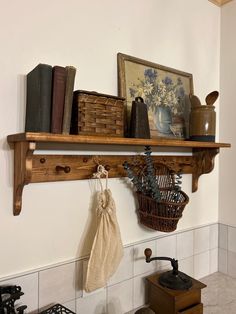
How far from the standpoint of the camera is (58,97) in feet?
2.84

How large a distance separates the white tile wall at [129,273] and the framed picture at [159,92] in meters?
0.54

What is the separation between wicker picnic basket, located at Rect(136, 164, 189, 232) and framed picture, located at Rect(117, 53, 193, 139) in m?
0.19

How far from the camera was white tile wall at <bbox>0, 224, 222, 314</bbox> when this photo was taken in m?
0.98

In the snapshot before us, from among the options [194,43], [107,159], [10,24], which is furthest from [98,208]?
[194,43]

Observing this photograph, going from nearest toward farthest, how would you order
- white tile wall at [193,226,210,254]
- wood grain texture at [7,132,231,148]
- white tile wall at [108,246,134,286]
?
wood grain texture at [7,132,231,148] < white tile wall at [108,246,134,286] < white tile wall at [193,226,210,254]

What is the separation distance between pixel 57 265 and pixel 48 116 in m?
0.55

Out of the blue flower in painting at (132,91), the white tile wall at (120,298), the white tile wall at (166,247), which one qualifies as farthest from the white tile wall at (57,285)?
the blue flower in painting at (132,91)

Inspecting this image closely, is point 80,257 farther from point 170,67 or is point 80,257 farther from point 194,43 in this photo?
point 194,43

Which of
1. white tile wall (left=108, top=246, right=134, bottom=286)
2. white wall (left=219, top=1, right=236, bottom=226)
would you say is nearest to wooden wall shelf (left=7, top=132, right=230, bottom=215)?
white wall (left=219, top=1, right=236, bottom=226)

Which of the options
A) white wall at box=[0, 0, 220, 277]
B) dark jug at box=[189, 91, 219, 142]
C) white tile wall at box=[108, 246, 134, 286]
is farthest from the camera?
dark jug at box=[189, 91, 219, 142]

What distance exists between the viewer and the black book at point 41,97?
0.84m

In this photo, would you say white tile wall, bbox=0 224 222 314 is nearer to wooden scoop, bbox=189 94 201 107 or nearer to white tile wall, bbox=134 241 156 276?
white tile wall, bbox=134 241 156 276

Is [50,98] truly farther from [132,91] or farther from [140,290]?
[140,290]

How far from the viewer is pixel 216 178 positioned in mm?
1627
